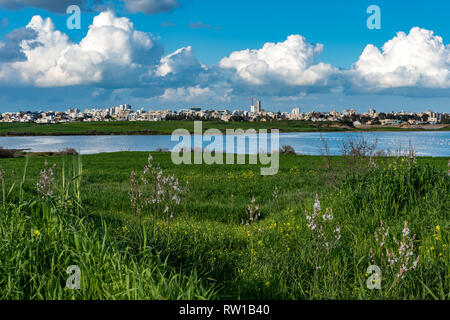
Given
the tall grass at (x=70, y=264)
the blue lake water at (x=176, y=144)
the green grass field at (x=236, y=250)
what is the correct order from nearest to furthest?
the tall grass at (x=70, y=264) → the green grass field at (x=236, y=250) → the blue lake water at (x=176, y=144)

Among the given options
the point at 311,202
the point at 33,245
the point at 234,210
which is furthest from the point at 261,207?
the point at 33,245

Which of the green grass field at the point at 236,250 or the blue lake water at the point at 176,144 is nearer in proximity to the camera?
the green grass field at the point at 236,250

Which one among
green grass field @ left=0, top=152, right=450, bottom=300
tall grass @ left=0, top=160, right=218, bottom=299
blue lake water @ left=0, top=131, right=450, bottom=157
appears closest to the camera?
tall grass @ left=0, top=160, right=218, bottom=299

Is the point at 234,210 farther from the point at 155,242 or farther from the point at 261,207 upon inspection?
the point at 155,242

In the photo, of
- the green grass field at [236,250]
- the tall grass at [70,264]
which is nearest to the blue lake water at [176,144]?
the green grass field at [236,250]

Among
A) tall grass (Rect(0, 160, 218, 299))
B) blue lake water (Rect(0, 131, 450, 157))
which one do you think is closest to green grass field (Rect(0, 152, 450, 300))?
tall grass (Rect(0, 160, 218, 299))

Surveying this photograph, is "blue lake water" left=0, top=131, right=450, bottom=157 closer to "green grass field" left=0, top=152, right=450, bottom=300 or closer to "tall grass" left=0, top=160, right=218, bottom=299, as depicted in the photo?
"green grass field" left=0, top=152, right=450, bottom=300

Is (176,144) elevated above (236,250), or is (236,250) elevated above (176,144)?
(176,144)

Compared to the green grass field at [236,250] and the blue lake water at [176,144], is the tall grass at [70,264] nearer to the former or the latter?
the green grass field at [236,250]

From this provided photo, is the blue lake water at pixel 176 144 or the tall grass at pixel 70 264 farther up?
the blue lake water at pixel 176 144

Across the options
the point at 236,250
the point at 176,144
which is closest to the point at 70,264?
the point at 236,250

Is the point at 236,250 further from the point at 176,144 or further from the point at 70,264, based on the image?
the point at 176,144

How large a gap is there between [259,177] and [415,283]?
14.7 m
